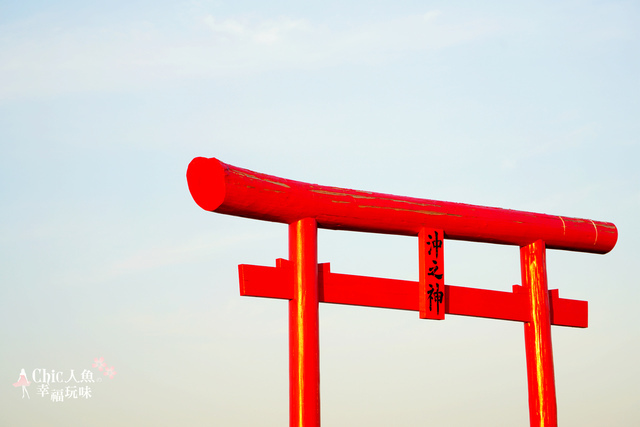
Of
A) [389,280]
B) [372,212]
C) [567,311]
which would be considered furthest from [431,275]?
[567,311]

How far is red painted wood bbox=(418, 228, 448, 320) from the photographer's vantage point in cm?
683

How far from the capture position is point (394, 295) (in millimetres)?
6730

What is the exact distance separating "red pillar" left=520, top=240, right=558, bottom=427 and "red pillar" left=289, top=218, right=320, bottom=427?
247cm

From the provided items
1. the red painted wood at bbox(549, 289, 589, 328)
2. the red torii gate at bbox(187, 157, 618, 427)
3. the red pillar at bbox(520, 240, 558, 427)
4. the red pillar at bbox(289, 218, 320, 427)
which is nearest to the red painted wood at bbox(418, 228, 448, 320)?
the red torii gate at bbox(187, 157, 618, 427)

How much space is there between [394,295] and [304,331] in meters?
0.97

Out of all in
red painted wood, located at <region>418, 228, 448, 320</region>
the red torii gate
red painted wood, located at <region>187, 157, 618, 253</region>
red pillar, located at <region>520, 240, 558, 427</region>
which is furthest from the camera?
red pillar, located at <region>520, 240, 558, 427</region>

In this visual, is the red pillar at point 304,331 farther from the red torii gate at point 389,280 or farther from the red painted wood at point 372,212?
the red painted wood at point 372,212

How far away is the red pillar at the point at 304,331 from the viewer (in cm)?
605

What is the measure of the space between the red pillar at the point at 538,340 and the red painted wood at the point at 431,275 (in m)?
1.17

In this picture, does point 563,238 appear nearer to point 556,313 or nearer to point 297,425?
point 556,313

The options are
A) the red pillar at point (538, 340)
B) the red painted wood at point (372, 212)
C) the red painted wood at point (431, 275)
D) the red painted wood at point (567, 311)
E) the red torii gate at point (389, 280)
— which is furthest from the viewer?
the red painted wood at point (567, 311)

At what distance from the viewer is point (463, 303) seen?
7.13 m

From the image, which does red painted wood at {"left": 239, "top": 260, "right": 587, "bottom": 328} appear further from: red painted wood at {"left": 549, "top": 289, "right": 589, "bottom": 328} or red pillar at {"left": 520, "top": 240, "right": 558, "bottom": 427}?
red pillar at {"left": 520, "top": 240, "right": 558, "bottom": 427}

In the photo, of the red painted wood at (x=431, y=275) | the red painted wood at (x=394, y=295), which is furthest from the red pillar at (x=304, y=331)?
the red painted wood at (x=431, y=275)
